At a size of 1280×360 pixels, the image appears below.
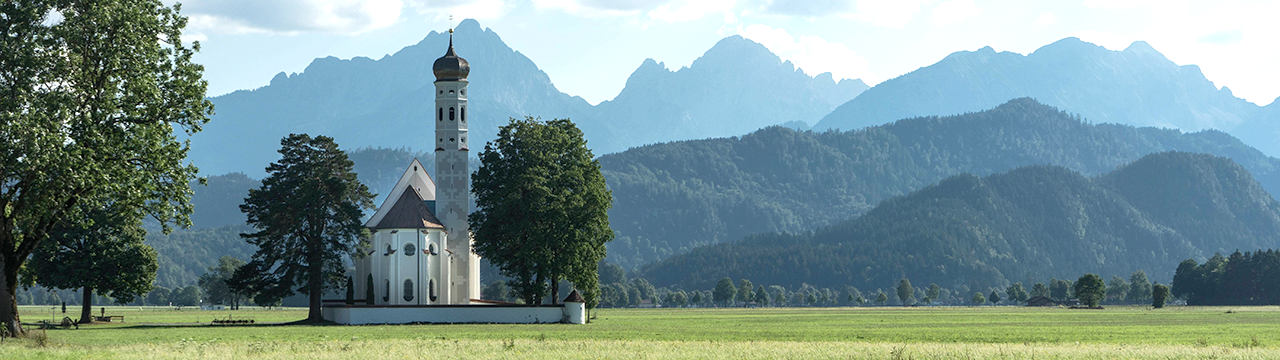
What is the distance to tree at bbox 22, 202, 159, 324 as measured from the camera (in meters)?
75.6

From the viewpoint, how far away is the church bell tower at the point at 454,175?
98938 millimetres

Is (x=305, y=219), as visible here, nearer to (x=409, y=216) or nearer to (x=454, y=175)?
(x=409, y=216)

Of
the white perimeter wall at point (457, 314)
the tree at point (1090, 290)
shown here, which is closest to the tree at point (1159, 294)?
the tree at point (1090, 290)

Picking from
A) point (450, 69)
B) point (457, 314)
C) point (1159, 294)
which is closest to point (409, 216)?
point (450, 69)

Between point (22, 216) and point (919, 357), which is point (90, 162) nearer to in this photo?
point (22, 216)

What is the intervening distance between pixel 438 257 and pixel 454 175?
823cm

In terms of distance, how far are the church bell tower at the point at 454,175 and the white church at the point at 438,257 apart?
0.08 m

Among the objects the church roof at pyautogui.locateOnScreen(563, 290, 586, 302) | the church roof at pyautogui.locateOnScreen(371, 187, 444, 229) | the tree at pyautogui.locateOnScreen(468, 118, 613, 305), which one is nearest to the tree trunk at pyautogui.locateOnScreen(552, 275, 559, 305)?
the tree at pyautogui.locateOnScreen(468, 118, 613, 305)

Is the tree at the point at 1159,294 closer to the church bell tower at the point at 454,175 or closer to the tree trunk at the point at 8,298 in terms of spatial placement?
the church bell tower at the point at 454,175

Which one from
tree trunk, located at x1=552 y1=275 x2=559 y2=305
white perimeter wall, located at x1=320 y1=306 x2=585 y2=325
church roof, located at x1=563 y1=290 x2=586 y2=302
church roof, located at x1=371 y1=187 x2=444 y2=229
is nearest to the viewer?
white perimeter wall, located at x1=320 y1=306 x2=585 y2=325

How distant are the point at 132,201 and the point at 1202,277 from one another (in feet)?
560

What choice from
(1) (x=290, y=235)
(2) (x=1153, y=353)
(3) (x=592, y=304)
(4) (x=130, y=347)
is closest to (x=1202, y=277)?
(3) (x=592, y=304)

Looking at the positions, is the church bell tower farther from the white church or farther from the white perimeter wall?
the white perimeter wall

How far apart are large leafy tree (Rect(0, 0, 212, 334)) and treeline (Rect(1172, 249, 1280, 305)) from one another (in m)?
166
